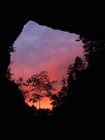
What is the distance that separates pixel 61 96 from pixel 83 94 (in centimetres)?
2579

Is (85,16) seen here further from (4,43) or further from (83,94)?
(83,94)

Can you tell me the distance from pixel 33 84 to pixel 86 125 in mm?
43723

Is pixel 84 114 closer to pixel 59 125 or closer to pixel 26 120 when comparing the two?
pixel 59 125

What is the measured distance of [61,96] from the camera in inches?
1740

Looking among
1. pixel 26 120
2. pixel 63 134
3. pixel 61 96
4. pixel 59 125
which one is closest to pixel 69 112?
pixel 59 125

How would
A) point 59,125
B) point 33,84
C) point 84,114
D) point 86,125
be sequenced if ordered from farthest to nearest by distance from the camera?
point 33,84 < point 59,125 < point 84,114 < point 86,125

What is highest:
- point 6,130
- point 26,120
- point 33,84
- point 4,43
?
point 33,84

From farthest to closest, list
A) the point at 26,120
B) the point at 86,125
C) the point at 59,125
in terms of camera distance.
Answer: the point at 59,125
the point at 86,125
the point at 26,120

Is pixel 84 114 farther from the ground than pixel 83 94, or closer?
closer

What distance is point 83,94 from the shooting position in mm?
18578

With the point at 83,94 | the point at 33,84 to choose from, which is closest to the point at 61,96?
the point at 33,84

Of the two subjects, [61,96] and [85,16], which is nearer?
[85,16]

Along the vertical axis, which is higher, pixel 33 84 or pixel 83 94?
pixel 33 84

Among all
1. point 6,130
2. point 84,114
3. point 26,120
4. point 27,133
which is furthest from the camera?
point 84,114
